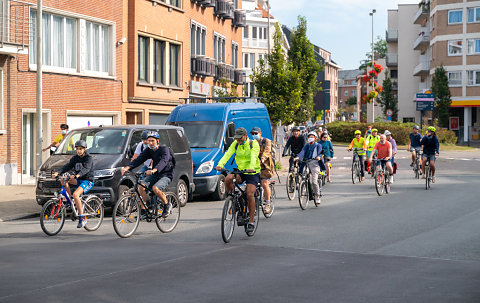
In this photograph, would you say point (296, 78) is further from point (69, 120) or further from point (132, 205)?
point (132, 205)

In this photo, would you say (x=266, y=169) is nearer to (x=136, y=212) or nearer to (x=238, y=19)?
(x=136, y=212)

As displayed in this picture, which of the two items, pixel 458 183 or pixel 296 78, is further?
pixel 296 78

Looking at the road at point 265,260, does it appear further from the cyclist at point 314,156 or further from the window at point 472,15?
the window at point 472,15

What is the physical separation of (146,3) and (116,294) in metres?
24.3

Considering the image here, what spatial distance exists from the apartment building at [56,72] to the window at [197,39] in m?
8.02

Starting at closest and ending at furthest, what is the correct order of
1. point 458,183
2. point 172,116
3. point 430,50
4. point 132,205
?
point 132,205 → point 172,116 → point 458,183 → point 430,50

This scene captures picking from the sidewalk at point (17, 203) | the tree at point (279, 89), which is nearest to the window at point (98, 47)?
the sidewalk at point (17, 203)

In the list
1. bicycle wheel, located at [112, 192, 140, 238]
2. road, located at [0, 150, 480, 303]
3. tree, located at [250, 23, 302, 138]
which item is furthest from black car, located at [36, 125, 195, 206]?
tree, located at [250, 23, 302, 138]

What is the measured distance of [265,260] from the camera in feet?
31.4

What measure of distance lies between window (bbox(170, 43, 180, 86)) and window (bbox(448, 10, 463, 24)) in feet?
136

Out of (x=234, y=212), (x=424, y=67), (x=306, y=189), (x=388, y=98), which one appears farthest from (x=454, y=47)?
(x=234, y=212)

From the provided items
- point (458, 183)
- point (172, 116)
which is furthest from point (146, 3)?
point (458, 183)

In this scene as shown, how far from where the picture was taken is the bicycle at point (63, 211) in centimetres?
1221

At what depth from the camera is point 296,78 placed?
37906 mm
